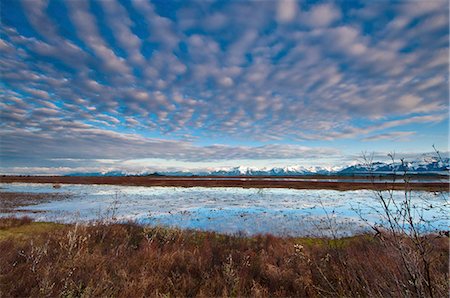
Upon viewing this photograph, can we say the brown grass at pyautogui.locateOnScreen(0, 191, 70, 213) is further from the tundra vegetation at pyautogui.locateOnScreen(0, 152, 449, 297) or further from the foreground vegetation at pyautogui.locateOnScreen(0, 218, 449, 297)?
the tundra vegetation at pyautogui.locateOnScreen(0, 152, 449, 297)

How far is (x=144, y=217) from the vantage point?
18.7m

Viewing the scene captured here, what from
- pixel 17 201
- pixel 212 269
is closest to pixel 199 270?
pixel 212 269

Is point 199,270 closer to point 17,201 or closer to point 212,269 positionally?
point 212,269

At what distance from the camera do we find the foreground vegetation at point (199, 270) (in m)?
5.99

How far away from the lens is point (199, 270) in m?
8.19

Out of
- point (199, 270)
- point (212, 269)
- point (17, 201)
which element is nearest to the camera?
point (212, 269)

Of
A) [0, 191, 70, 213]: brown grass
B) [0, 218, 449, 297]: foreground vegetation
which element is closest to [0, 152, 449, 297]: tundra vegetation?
[0, 218, 449, 297]: foreground vegetation

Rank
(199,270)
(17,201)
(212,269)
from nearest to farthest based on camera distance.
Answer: (212,269), (199,270), (17,201)

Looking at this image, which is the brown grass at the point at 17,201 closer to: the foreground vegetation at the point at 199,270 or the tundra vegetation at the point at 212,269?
the foreground vegetation at the point at 199,270

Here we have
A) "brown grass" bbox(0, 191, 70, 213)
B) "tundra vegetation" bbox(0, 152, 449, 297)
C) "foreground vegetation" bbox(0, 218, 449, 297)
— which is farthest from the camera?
"brown grass" bbox(0, 191, 70, 213)

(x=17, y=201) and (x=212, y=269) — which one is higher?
(x=17, y=201)

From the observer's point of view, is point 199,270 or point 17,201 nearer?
point 199,270

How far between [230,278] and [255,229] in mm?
8450

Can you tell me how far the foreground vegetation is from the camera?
599cm
